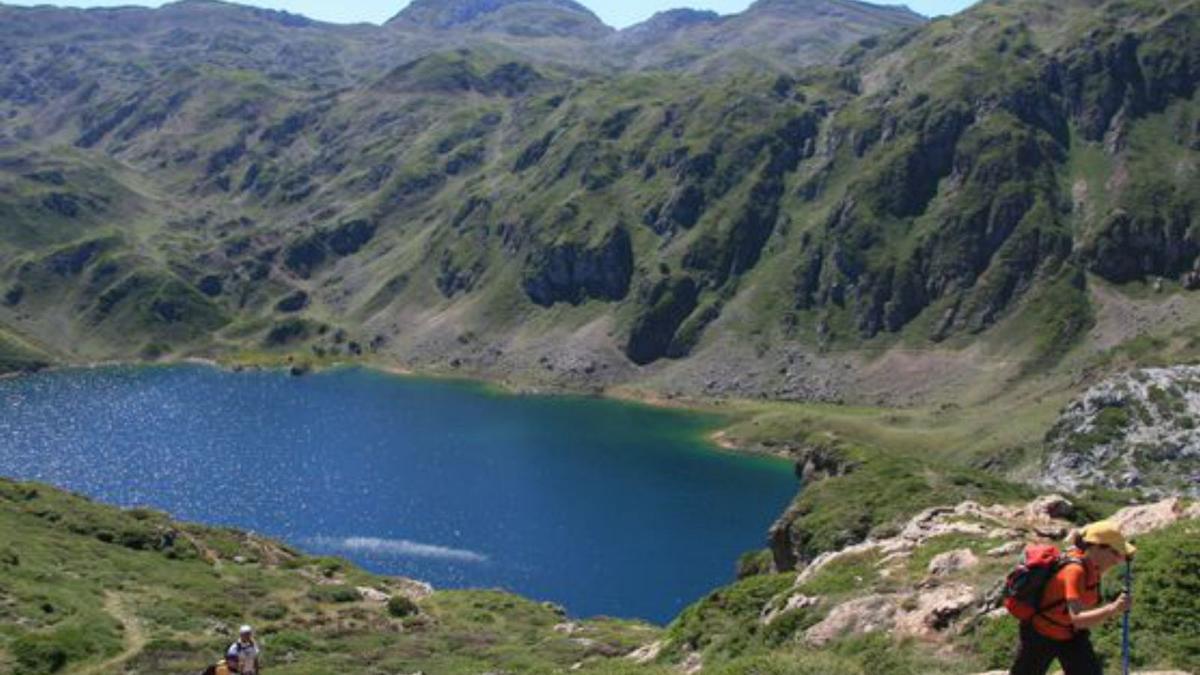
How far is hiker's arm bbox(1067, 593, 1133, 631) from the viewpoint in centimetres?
1680

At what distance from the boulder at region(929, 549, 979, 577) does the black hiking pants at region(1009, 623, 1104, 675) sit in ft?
61.3

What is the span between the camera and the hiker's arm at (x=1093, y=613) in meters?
16.8

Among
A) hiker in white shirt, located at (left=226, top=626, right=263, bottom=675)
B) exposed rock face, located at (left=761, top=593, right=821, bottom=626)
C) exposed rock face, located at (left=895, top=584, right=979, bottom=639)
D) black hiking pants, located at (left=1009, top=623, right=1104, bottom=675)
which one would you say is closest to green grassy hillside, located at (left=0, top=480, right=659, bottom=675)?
exposed rock face, located at (left=761, top=593, right=821, bottom=626)

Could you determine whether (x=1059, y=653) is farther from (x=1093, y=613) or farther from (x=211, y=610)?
(x=211, y=610)

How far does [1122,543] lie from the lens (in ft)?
56.4

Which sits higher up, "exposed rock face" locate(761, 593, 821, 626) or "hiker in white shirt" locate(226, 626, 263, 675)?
"hiker in white shirt" locate(226, 626, 263, 675)

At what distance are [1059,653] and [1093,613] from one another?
1.42 m

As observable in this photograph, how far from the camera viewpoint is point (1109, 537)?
1728 centimetres

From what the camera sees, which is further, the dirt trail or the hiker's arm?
the dirt trail

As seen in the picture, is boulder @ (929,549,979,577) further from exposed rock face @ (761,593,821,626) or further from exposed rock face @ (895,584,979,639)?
exposed rock face @ (761,593,821,626)

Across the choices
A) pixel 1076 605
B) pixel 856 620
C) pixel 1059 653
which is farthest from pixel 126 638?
pixel 1076 605

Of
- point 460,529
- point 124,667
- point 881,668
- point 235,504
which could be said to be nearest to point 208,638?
point 124,667

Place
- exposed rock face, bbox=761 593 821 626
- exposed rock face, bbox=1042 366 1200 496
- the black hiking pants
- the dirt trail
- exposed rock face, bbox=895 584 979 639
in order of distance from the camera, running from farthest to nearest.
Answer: exposed rock face, bbox=1042 366 1200 496, the dirt trail, exposed rock face, bbox=761 593 821 626, exposed rock face, bbox=895 584 979 639, the black hiking pants

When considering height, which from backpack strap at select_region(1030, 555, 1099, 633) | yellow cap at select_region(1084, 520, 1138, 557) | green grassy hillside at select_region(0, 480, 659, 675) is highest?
yellow cap at select_region(1084, 520, 1138, 557)
